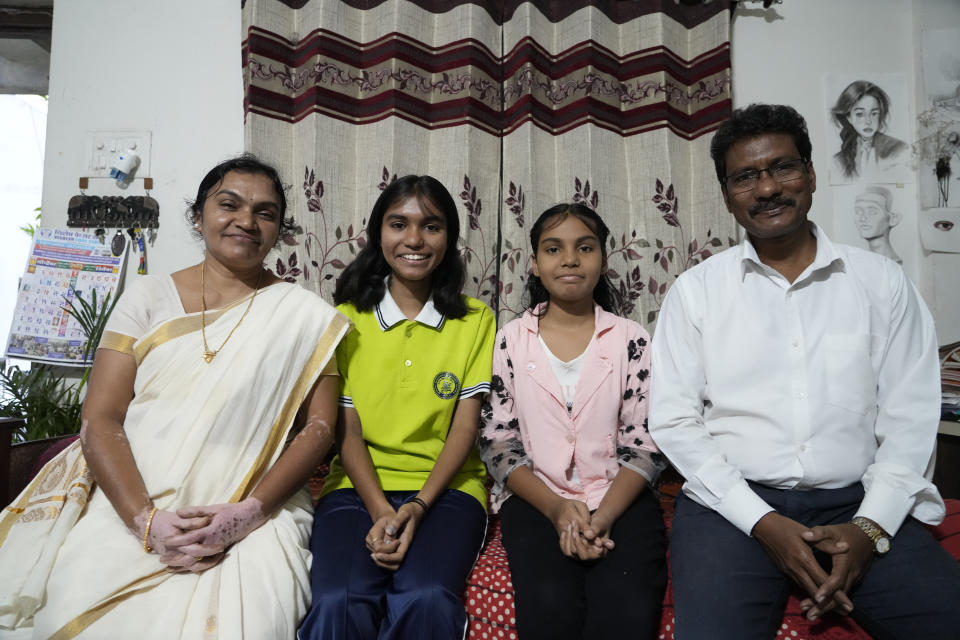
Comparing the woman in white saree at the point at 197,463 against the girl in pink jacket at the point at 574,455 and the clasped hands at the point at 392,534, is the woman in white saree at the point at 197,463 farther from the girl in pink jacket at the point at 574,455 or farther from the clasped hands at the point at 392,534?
the girl in pink jacket at the point at 574,455

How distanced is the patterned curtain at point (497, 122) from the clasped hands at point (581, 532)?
0.94 m

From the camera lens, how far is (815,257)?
1.50 meters

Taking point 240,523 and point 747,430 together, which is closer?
point 240,523

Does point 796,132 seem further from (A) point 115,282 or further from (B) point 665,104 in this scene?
(A) point 115,282

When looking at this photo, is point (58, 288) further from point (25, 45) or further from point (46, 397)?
point (25, 45)

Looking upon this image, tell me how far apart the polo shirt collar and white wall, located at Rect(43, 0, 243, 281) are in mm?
1153

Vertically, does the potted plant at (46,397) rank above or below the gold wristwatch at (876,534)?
above

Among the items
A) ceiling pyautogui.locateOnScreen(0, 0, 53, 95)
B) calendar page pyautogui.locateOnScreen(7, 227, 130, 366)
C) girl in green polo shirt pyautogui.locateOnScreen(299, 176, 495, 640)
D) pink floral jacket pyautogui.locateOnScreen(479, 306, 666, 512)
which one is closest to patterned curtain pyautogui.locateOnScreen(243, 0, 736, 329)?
girl in green polo shirt pyautogui.locateOnScreen(299, 176, 495, 640)

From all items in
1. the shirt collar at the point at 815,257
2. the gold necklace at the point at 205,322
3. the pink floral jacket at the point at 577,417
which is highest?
the shirt collar at the point at 815,257

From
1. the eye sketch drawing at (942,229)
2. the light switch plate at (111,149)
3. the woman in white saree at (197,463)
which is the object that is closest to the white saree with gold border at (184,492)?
the woman in white saree at (197,463)

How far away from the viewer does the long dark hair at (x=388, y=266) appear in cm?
177

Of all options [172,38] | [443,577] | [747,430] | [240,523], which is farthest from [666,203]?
[172,38]

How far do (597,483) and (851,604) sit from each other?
63cm

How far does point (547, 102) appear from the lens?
2.27 meters
